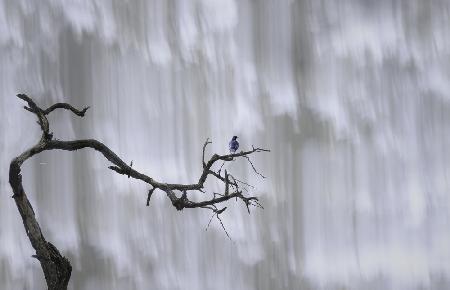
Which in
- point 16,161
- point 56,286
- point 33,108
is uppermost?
point 33,108

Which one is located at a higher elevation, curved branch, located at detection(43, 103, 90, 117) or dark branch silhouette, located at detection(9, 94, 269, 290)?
curved branch, located at detection(43, 103, 90, 117)

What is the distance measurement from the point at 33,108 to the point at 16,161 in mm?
874

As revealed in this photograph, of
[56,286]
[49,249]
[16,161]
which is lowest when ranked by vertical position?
[56,286]

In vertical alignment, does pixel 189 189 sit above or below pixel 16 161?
below

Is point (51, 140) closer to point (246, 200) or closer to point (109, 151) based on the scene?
point (109, 151)

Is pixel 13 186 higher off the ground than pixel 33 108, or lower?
lower

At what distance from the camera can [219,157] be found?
229 inches

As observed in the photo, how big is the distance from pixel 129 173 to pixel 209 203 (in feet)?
3.66

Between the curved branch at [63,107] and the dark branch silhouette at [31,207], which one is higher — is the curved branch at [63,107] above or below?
above

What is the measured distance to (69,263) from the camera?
5832 millimetres

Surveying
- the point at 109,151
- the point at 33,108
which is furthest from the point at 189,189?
the point at 33,108

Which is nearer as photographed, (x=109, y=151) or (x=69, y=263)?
(x=69, y=263)

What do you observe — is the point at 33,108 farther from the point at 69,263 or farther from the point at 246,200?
the point at 246,200

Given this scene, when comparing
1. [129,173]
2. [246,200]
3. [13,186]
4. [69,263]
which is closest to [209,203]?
[246,200]
